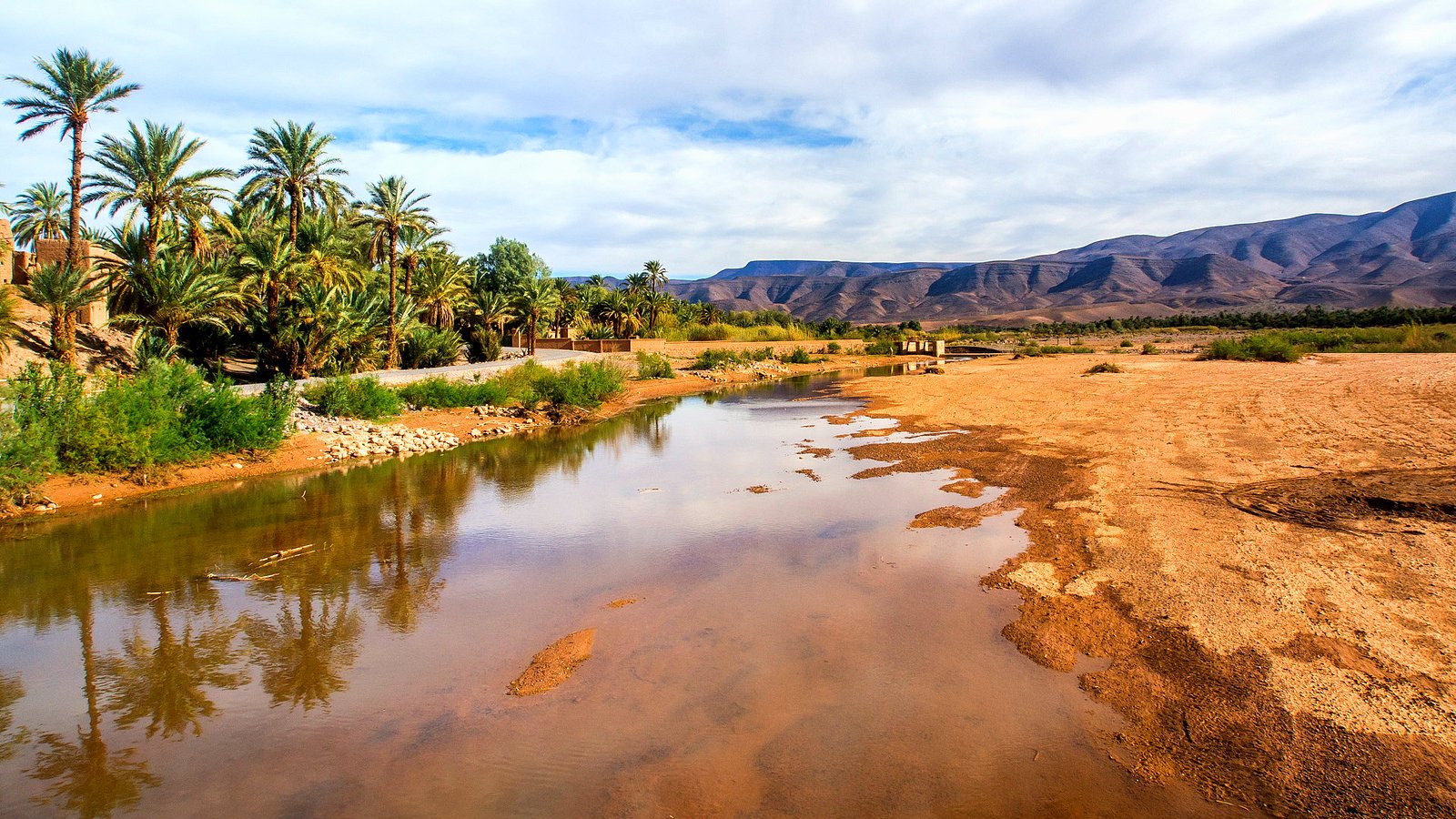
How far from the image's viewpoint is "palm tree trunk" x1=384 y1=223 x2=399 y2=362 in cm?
3120

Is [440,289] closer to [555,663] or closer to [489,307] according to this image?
[489,307]

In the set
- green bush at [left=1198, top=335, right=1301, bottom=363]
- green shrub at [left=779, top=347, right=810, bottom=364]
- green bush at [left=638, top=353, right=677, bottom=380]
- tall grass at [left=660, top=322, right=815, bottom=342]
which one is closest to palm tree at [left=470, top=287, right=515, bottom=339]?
green bush at [left=638, top=353, right=677, bottom=380]

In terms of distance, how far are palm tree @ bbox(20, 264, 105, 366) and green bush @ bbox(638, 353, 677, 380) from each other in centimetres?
2630

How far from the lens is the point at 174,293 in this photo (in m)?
23.3

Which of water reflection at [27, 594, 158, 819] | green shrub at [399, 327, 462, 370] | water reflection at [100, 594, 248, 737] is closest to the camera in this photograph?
water reflection at [27, 594, 158, 819]

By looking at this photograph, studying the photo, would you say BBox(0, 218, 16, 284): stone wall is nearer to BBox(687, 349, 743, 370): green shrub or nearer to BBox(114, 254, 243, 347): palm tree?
BBox(114, 254, 243, 347): palm tree

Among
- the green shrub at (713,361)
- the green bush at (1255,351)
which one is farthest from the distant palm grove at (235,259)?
the green bush at (1255,351)

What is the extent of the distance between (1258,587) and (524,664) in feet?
24.1

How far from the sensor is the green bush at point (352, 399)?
68.9 feet

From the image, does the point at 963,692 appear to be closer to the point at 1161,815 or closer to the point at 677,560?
the point at 1161,815

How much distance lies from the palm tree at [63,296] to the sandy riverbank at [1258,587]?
76.7 feet

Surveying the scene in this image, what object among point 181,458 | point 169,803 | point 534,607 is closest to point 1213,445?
point 534,607

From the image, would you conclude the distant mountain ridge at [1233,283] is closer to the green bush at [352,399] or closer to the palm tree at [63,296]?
the green bush at [352,399]

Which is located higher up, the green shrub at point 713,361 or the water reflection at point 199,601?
the green shrub at point 713,361
